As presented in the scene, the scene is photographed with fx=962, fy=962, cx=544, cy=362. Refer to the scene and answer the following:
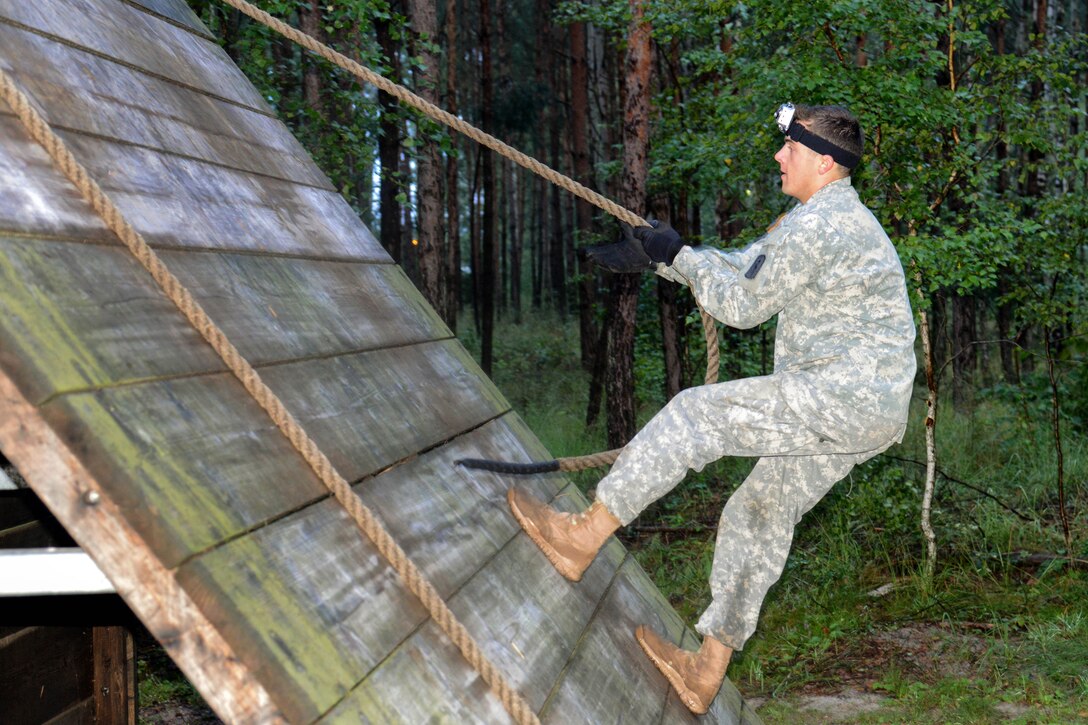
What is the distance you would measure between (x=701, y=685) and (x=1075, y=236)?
552 cm

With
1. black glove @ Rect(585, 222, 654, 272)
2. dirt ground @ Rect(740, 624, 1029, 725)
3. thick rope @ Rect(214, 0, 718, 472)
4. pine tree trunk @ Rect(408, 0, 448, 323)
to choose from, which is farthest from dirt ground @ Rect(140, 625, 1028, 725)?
pine tree trunk @ Rect(408, 0, 448, 323)

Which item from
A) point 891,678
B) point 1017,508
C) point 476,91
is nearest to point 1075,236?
point 1017,508

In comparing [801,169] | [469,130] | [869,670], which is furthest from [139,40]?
[869,670]

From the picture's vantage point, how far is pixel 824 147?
9.66 ft

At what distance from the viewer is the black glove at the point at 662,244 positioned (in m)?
3.00

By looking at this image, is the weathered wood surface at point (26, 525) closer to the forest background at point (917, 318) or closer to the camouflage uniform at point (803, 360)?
the camouflage uniform at point (803, 360)

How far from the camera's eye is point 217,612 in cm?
151

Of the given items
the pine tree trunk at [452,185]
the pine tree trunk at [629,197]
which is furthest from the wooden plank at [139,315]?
the pine tree trunk at [452,185]

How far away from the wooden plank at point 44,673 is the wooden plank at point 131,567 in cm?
248

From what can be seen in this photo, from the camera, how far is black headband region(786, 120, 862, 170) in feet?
9.64

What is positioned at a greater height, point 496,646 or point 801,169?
point 801,169

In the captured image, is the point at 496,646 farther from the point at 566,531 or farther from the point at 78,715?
the point at 78,715

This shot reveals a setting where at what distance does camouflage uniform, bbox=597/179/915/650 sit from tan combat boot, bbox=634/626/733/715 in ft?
1.36

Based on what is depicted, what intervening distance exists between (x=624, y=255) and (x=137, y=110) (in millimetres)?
1493
